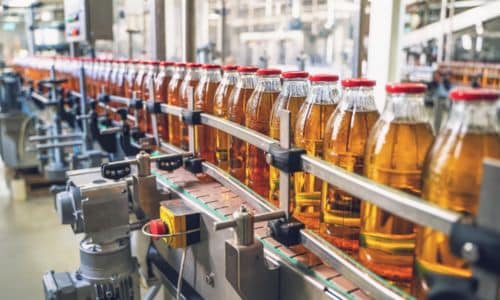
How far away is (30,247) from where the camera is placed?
315 centimetres

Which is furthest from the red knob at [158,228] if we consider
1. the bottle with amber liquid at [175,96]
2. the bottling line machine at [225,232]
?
the bottle with amber liquid at [175,96]

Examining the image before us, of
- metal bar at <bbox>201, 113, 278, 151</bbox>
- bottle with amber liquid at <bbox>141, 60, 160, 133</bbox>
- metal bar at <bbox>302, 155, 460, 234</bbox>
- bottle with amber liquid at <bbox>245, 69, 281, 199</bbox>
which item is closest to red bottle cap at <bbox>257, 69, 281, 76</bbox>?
bottle with amber liquid at <bbox>245, 69, 281, 199</bbox>

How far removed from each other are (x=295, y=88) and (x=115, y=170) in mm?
536

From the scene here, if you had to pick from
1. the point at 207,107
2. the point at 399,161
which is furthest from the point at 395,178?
the point at 207,107

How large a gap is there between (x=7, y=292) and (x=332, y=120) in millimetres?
2510

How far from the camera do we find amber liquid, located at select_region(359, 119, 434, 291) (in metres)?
0.67

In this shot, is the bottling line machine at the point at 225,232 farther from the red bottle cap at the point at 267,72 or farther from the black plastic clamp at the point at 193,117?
the red bottle cap at the point at 267,72

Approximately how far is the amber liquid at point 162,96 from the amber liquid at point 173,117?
27 millimetres

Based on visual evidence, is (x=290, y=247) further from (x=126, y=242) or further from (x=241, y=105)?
(x=126, y=242)

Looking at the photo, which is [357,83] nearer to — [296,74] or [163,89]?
[296,74]

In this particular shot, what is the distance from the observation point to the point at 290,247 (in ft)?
2.81

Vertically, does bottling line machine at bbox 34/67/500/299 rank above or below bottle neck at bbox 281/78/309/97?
below

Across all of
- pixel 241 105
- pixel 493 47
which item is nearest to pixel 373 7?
pixel 241 105

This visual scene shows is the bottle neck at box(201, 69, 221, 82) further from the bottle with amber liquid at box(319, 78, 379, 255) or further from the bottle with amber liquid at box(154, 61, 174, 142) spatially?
the bottle with amber liquid at box(319, 78, 379, 255)
